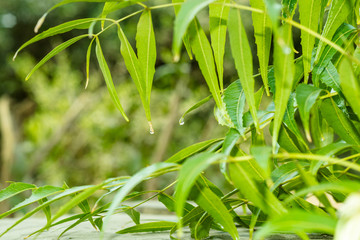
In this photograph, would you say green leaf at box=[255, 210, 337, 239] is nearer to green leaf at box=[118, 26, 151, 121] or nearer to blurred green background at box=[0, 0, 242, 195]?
green leaf at box=[118, 26, 151, 121]

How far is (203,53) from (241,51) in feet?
0.18

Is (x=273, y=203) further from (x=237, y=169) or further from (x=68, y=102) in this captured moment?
(x=68, y=102)

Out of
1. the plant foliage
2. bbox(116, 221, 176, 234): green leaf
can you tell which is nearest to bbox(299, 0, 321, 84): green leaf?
the plant foliage

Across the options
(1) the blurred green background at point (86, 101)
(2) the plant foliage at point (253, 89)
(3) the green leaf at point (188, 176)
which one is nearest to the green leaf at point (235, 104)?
(2) the plant foliage at point (253, 89)

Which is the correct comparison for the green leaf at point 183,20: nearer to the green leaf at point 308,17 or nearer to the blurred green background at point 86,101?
the green leaf at point 308,17

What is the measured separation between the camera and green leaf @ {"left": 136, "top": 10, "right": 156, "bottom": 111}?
0.33m

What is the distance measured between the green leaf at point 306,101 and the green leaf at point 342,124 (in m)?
0.08

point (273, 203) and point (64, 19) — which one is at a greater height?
point (64, 19)

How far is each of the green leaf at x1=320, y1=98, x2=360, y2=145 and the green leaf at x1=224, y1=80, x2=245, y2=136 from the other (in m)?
0.07

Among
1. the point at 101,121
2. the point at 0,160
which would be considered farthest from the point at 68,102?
the point at 0,160

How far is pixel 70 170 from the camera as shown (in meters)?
2.64

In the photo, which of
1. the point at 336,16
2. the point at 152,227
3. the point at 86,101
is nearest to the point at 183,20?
the point at 336,16

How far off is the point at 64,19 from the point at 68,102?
51 cm

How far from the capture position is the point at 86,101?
92.4 inches
